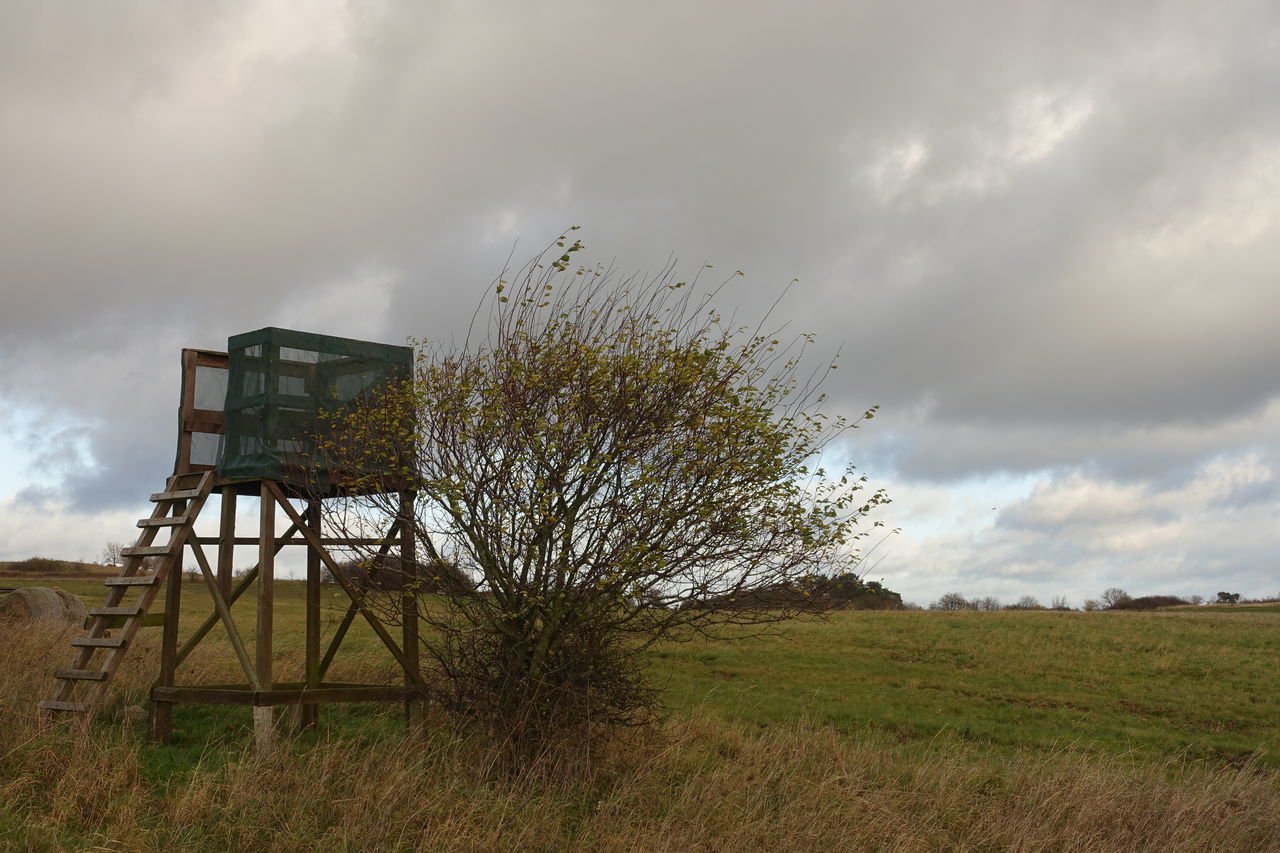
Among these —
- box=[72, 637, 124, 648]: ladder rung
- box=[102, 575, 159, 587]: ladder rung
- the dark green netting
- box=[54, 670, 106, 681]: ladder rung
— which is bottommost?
box=[54, 670, 106, 681]: ladder rung

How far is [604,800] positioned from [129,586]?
278 inches

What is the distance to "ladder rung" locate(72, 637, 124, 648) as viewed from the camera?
12.9 metres

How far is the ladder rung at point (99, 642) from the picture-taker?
1285 cm

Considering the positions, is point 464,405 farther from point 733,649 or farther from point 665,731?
point 733,649

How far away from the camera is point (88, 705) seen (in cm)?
1253

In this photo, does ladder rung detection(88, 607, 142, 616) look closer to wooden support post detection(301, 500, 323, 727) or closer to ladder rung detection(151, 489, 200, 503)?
ladder rung detection(151, 489, 200, 503)

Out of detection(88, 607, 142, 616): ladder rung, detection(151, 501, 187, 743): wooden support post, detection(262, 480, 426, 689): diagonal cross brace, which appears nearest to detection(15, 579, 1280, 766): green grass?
detection(151, 501, 187, 743): wooden support post

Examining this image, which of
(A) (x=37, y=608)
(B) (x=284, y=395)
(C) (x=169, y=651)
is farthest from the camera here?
(A) (x=37, y=608)

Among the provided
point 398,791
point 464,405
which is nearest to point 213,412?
point 464,405

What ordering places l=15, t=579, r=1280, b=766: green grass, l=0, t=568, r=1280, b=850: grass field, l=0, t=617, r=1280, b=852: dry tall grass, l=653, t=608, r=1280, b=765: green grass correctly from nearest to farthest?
l=0, t=617, r=1280, b=852: dry tall grass < l=0, t=568, r=1280, b=850: grass field < l=15, t=579, r=1280, b=766: green grass < l=653, t=608, r=1280, b=765: green grass

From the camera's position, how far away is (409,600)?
12500 millimetres

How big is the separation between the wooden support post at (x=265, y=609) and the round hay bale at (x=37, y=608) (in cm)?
1472

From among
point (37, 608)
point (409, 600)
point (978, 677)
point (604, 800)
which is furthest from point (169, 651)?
point (978, 677)

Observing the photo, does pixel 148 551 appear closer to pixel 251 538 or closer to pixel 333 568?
pixel 251 538
